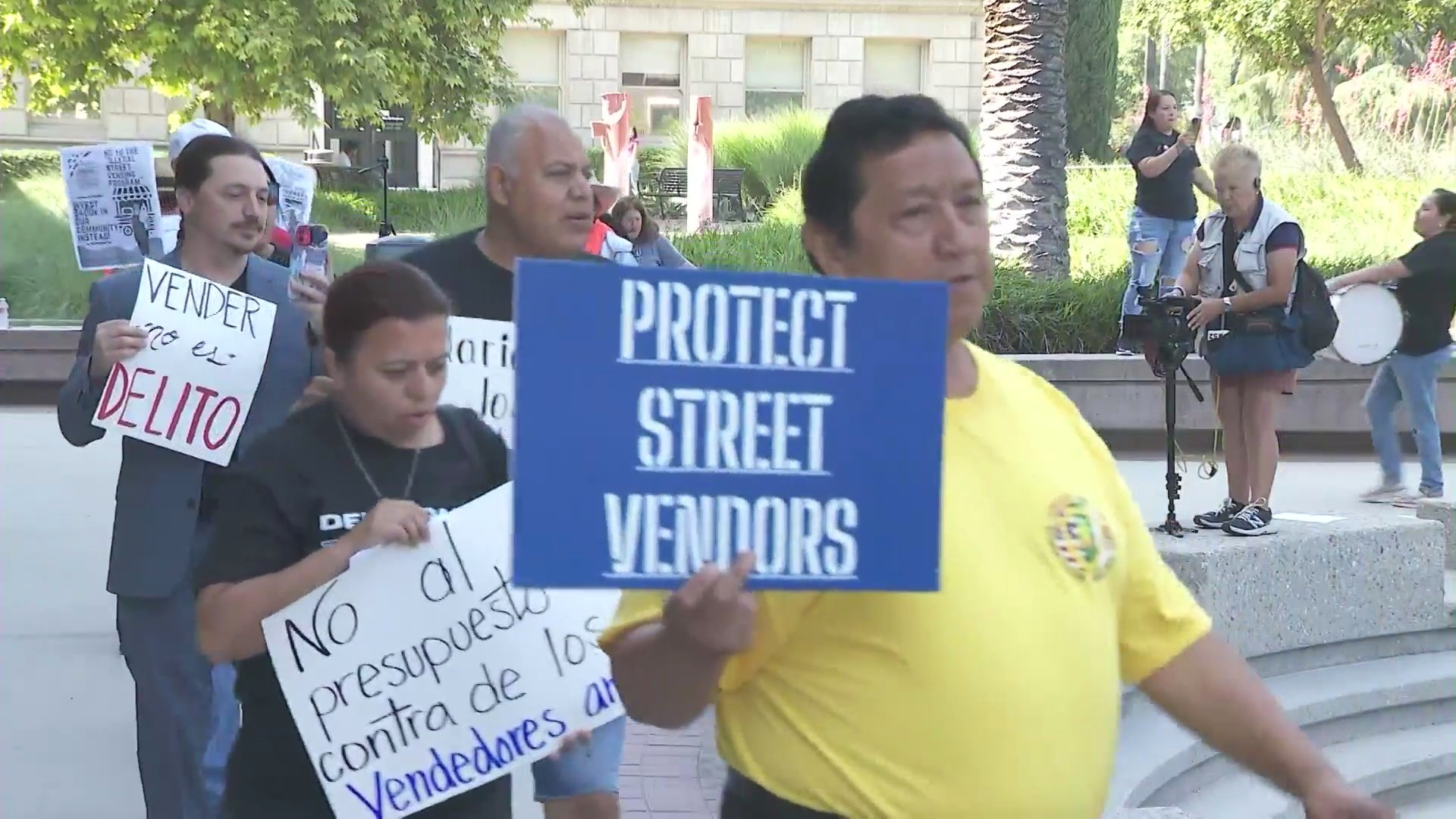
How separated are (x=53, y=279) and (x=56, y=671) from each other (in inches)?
430

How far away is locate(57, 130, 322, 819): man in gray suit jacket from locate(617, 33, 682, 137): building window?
117 feet

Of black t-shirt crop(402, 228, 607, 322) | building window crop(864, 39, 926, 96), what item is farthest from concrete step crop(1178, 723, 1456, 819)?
building window crop(864, 39, 926, 96)

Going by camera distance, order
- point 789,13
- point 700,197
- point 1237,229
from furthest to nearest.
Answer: point 789,13, point 700,197, point 1237,229

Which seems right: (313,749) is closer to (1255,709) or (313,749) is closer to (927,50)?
(1255,709)

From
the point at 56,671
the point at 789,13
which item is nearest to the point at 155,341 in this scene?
the point at 56,671

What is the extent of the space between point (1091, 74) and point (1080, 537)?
105 feet

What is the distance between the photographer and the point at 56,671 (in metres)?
6.70

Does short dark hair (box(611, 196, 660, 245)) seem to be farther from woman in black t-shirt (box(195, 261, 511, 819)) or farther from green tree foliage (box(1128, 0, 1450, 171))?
green tree foliage (box(1128, 0, 1450, 171))

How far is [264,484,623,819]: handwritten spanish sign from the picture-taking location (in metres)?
2.97

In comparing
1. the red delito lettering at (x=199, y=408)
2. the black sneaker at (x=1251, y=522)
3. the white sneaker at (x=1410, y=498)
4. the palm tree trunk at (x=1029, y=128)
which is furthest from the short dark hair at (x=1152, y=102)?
the red delito lettering at (x=199, y=408)

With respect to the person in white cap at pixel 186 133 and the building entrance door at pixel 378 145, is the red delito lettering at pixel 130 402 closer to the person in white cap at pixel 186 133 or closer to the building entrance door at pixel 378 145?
the person in white cap at pixel 186 133

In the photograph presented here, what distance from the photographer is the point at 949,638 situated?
76.2 inches

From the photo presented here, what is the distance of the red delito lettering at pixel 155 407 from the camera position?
4.10 metres

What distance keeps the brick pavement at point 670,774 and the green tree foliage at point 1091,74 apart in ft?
89.2
